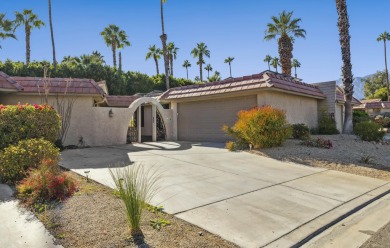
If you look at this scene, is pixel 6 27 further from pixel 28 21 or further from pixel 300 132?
pixel 300 132

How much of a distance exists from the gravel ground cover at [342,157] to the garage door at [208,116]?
3.80m

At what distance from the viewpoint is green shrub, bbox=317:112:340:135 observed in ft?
59.1

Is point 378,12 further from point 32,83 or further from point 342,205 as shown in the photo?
point 32,83

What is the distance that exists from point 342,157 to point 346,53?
9.94 metres

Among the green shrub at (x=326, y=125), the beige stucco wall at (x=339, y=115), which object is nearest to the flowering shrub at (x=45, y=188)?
the green shrub at (x=326, y=125)

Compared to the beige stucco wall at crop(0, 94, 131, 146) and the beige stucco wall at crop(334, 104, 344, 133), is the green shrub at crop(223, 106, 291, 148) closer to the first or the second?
the beige stucco wall at crop(0, 94, 131, 146)

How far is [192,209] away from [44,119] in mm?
5735

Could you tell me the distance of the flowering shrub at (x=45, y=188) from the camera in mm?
5125

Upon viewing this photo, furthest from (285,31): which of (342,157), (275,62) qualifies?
(275,62)

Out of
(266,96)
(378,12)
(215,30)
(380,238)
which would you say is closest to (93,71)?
(215,30)

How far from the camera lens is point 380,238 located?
4152 mm

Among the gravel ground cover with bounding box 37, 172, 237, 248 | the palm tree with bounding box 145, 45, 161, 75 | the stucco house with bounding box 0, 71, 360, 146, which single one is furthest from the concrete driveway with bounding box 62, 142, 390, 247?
the palm tree with bounding box 145, 45, 161, 75

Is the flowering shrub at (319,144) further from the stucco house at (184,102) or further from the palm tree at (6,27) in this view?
the palm tree at (6,27)

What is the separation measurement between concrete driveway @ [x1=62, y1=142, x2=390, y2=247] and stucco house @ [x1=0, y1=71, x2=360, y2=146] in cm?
530
